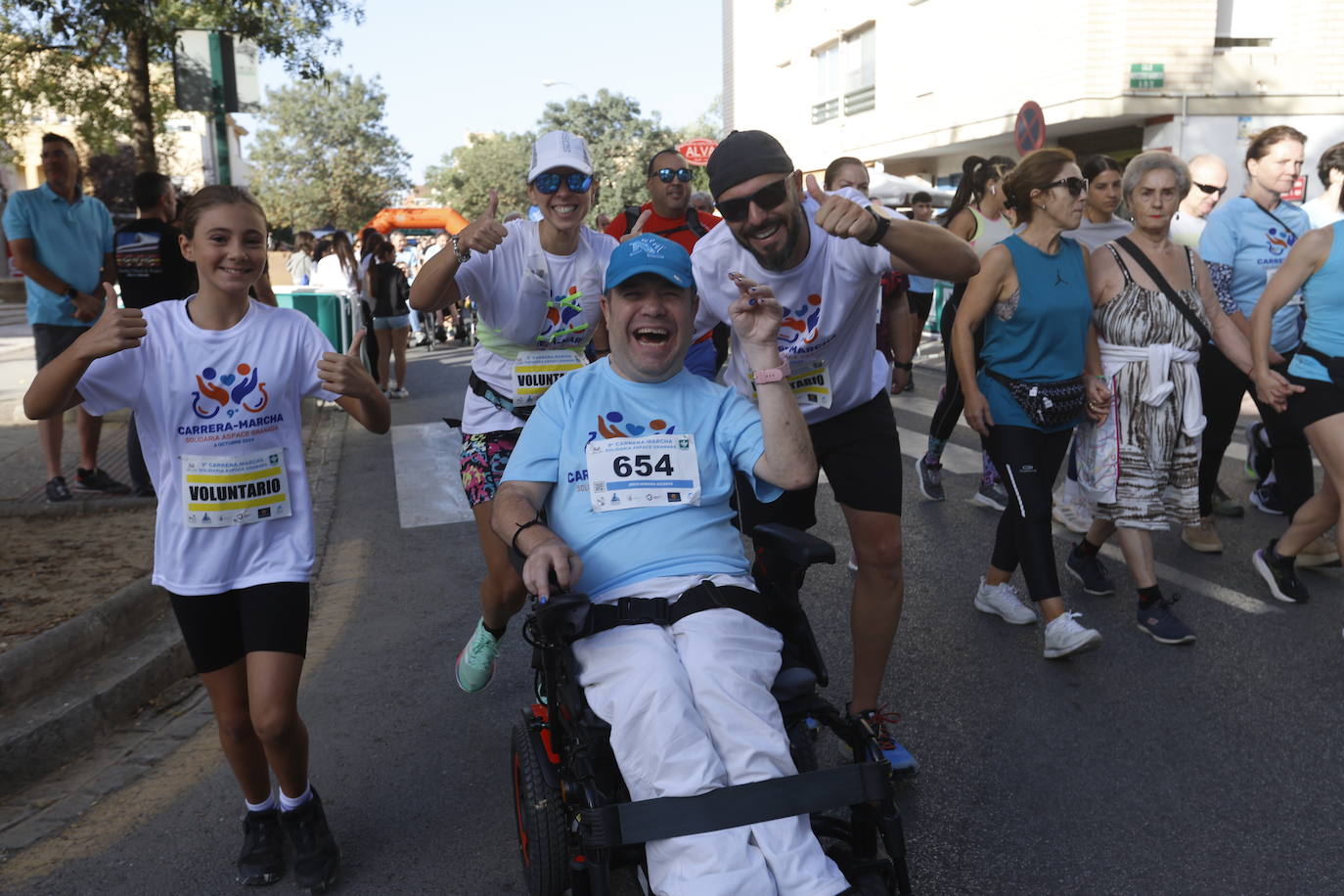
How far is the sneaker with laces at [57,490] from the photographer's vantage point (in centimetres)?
684

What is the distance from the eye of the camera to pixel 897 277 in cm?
482

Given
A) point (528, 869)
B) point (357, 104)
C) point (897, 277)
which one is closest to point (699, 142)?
point (897, 277)

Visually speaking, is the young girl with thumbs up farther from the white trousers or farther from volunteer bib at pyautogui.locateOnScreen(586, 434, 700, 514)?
the white trousers

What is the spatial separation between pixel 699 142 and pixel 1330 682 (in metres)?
16.0

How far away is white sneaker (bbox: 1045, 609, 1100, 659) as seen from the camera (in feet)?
14.3

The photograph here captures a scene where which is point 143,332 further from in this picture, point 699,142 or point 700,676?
point 699,142

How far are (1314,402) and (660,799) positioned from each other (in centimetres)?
387

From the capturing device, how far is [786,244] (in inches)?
132

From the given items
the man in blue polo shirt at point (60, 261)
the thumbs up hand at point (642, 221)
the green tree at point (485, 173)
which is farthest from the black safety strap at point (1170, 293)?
the green tree at point (485, 173)

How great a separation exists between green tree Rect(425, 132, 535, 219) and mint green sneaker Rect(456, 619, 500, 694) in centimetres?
5803

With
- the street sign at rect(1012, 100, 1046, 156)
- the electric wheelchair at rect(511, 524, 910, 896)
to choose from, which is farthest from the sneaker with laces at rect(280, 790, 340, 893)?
the street sign at rect(1012, 100, 1046, 156)

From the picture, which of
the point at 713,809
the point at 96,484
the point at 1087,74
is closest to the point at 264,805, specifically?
the point at 713,809

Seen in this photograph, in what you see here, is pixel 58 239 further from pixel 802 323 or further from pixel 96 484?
pixel 802 323

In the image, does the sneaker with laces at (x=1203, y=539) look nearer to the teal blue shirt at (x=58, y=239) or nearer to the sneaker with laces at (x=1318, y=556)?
A: the sneaker with laces at (x=1318, y=556)
